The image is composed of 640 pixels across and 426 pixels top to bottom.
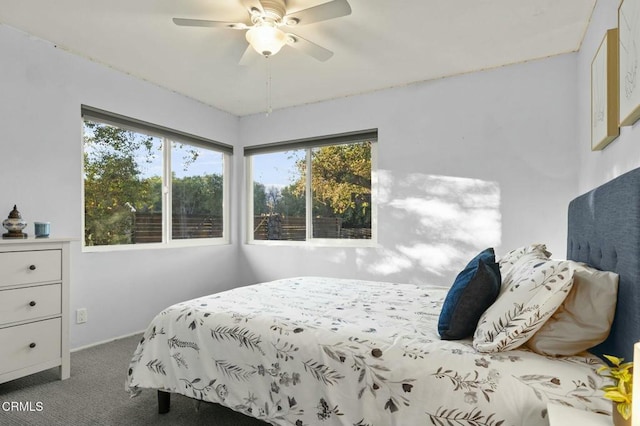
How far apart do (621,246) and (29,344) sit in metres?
3.05

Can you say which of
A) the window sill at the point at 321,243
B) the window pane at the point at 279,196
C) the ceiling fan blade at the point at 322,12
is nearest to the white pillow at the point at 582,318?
the ceiling fan blade at the point at 322,12

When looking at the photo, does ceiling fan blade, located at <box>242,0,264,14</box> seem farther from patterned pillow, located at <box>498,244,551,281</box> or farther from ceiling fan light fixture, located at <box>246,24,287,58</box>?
patterned pillow, located at <box>498,244,551,281</box>

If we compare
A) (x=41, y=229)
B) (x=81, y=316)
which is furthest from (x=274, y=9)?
(x=81, y=316)

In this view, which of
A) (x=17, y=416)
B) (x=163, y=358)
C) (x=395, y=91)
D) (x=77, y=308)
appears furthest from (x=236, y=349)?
(x=395, y=91)

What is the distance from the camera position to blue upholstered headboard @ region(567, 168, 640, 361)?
1122 mm

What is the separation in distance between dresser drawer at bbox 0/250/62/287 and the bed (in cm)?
94

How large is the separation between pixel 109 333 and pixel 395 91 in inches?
134

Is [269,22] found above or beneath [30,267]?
above

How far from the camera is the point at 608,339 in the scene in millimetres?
1318

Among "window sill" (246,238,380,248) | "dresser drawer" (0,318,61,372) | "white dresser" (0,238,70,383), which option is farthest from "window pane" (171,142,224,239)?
"dresser drawer" (0,318,61,372)

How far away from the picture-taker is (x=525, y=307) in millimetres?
1304

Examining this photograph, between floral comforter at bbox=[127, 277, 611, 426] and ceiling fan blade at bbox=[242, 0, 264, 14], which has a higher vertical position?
ceiling fan blade at bbox=[242, 0, 264, 14]

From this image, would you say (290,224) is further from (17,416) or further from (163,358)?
(17,416)

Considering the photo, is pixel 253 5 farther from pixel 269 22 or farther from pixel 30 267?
pixel 30 267
